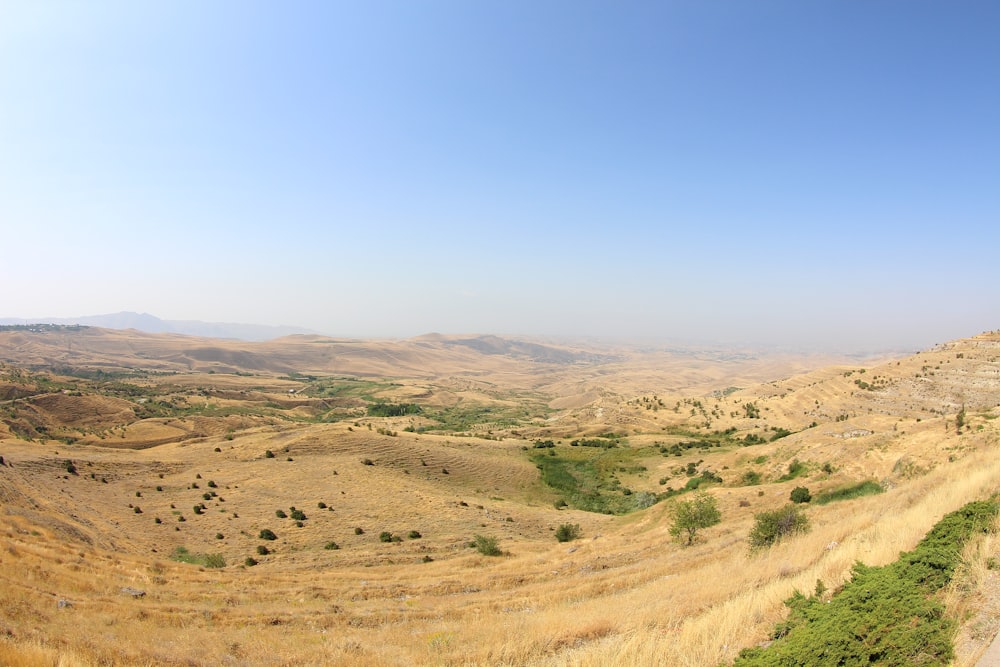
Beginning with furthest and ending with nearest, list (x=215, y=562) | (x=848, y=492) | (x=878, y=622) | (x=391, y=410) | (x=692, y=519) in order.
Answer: (x=391, y=410)
(x=848, y=492)
(x=215, y=562)
(x=692, y=519)
(x=878, y=622)

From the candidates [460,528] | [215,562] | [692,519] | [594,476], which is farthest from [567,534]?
[594,476]

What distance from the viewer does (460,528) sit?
103 ft

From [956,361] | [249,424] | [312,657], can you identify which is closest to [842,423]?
[956,361]

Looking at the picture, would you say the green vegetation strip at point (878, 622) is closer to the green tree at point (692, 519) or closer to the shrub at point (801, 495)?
the green tree at point (692, 519)

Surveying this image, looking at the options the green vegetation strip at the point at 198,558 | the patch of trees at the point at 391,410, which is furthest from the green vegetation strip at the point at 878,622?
the patch of trees at the point at 391,410

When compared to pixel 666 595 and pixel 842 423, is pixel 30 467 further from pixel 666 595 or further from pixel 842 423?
pixel 842 423

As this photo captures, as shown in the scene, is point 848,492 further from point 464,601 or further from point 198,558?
point 198,558

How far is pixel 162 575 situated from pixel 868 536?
24944 mm

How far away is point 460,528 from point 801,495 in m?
21.8

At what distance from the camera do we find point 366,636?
11.3 metres

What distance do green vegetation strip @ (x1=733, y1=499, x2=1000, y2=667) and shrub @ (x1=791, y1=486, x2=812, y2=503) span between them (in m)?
20.0

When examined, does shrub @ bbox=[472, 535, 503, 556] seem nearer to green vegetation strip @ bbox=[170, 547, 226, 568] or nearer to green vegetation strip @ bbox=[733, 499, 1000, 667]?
green vegetation strip @ bbox=[170, 547, 226, 568]

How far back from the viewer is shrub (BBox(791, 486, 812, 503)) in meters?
25.3

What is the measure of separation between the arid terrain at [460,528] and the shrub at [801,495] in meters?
0.89
